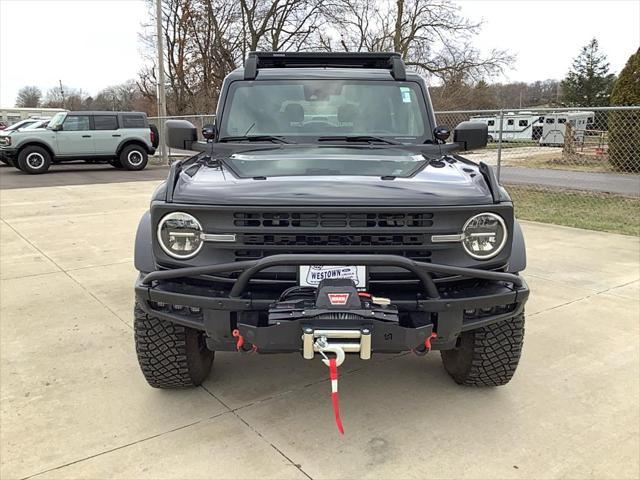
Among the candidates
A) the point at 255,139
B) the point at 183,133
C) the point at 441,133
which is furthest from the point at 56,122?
the point at 441,133

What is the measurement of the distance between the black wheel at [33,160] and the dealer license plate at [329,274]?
16225 millimetres

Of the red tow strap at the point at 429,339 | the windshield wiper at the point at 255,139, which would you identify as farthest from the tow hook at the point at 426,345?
the windshield wiper at the point at 255,139

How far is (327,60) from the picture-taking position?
4.14 meters

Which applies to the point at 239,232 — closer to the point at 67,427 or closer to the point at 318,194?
the point at 318,194

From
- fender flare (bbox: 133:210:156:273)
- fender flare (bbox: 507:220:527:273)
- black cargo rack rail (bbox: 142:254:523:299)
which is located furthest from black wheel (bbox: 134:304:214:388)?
fender flare (bbox: 507:220:527:273)

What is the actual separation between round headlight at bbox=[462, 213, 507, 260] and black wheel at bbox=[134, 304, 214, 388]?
4.91ft

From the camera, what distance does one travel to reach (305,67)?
13.3 feet

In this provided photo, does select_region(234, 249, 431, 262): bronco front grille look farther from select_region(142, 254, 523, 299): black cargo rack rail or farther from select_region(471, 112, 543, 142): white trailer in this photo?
select_region(471, 112, 543, 142): white trailer

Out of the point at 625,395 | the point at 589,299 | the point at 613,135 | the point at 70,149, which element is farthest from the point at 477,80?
the point at 625,395

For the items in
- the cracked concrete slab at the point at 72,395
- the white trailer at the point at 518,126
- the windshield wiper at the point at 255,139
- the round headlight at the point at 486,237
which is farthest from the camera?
the white trailer at the point at 518,126

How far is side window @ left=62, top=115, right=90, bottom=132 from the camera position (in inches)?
642

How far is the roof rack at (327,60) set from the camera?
3959mm

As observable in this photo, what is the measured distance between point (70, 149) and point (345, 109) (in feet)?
49.4

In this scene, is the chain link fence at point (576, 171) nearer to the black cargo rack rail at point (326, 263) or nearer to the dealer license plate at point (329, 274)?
the black cargo rack rail at point (326, 263)
